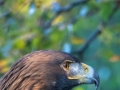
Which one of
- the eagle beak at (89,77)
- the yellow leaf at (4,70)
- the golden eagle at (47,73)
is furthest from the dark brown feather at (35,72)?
the yellow leaf at (4,70)

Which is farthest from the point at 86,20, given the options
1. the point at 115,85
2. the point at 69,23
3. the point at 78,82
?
the point at 78,82

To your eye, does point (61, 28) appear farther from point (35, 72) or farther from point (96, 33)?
point (35, 72)

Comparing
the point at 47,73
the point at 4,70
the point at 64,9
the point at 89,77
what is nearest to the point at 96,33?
the point at 64,9

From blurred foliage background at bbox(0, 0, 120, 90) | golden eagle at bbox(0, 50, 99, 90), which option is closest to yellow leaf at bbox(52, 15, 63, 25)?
blurred foliage background at bbox(0, 0, 120, 90)

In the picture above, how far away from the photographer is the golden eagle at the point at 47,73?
224 inches

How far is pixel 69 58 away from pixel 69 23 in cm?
315

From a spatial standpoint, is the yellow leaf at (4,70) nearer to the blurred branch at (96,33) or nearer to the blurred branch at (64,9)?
the blurred branch at (64,9)

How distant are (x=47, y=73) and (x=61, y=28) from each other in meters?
3.06

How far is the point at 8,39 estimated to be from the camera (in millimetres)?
8617

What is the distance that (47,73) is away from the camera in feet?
18.9

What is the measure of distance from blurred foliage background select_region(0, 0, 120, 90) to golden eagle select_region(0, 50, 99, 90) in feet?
7.80

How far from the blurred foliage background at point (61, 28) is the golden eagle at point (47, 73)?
7.80 feet

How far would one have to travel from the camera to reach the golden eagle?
224 inches

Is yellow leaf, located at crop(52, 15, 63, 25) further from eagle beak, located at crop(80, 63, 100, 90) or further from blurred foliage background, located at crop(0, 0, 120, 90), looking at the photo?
eagle beak, located at crop(80, 63, 100, 90)
